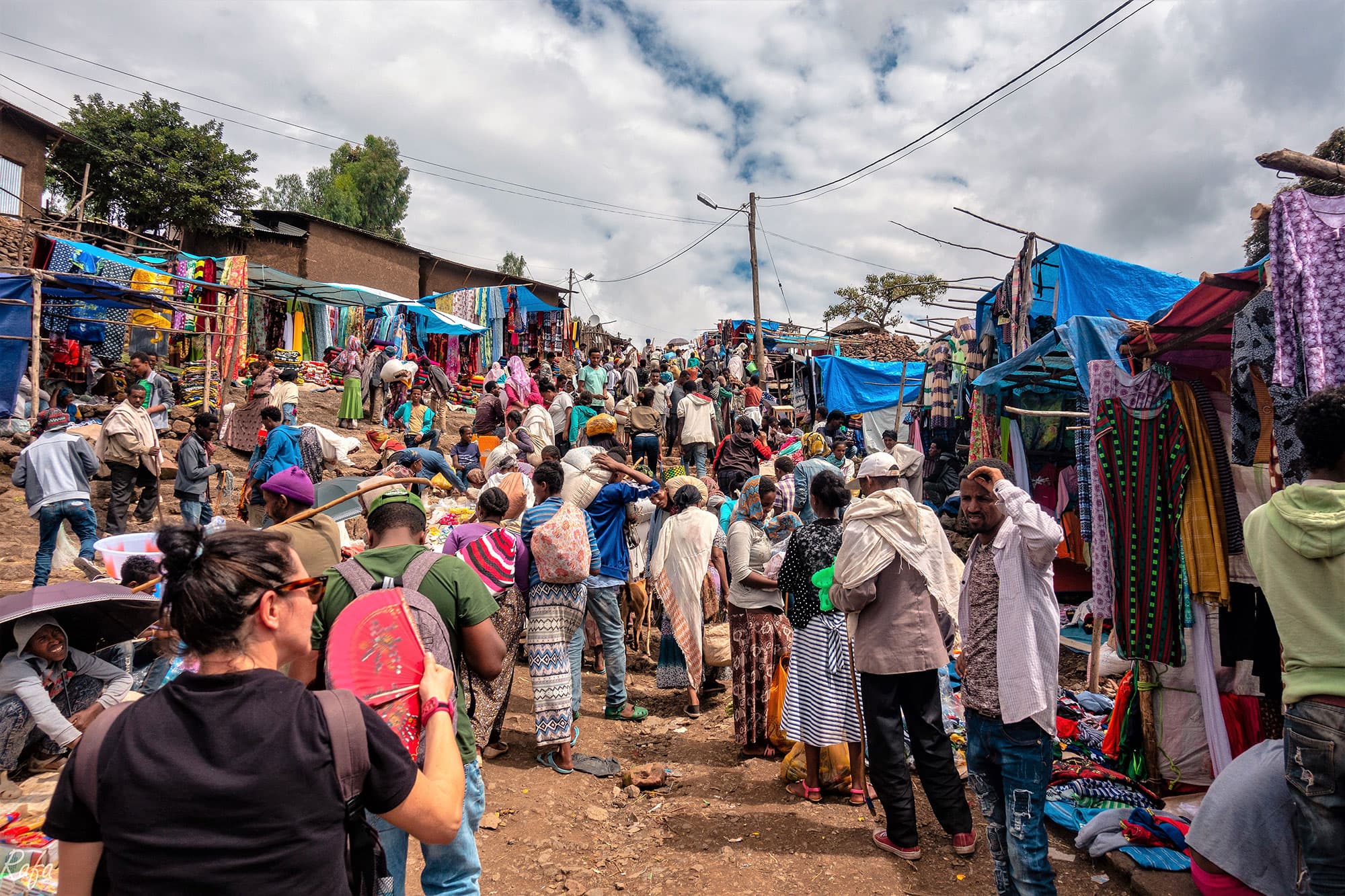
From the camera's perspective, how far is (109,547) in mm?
5328

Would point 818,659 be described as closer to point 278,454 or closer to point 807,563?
point 807,563

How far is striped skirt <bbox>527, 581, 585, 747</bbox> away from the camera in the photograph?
530 centimetres


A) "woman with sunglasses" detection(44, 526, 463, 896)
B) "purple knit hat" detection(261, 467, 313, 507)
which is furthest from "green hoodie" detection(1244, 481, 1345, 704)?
"purple knit hat" detection(261, 467, 313, 507)

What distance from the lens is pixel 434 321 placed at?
19.1 m

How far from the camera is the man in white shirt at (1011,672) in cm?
320

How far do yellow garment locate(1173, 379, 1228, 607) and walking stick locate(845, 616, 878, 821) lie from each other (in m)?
1.90

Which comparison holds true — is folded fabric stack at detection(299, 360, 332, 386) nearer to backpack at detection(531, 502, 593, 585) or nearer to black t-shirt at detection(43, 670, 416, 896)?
backpack at detection(531, 502, 593, 585)

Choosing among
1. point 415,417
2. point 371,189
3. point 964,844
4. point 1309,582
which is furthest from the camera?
point 371,189

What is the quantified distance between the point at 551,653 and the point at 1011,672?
3124 millimetres

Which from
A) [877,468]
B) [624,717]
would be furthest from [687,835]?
[877,468]

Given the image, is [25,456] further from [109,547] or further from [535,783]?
[535,783]

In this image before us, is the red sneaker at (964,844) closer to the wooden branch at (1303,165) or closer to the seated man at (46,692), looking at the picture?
the wooden branch at (1303,165)

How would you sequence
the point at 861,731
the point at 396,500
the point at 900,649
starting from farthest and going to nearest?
the point at 861,731, the point at 900,649, the point at 396,500

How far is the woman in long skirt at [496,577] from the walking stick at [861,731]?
6.72 ft
